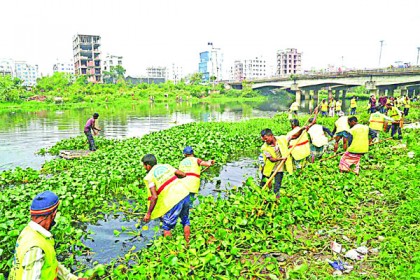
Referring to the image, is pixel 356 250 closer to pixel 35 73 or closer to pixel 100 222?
pixel 100 222

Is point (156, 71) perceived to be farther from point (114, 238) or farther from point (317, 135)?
point (114, 238)

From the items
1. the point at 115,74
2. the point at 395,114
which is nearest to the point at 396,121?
the point at 395,114

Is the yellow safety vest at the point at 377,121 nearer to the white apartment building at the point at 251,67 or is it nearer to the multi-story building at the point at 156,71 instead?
the white apartment building at the point at 251,67

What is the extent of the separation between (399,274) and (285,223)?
6.47ft

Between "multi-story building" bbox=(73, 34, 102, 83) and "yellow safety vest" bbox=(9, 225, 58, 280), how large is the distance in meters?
80.9

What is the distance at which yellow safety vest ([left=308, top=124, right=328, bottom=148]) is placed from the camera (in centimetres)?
961

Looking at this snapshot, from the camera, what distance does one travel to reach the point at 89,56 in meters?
79.7

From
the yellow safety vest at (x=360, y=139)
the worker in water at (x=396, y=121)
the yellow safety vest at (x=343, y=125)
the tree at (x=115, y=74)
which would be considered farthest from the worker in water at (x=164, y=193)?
the tree at (x=115, y=74)

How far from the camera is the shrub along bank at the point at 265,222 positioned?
4.46 meters

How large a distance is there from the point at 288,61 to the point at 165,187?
430 feet

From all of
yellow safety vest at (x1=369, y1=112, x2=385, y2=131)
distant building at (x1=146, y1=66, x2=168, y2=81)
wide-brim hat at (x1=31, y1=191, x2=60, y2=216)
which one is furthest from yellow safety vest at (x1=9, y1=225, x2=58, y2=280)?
distant building at (x1=146, y1=66, x2=168, y2=81)

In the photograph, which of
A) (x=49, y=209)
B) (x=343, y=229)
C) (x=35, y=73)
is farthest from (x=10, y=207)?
(x=35, y=73)

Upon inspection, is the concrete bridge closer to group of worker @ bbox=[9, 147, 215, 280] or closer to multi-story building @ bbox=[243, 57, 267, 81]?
group of worker @ bbox=[9, 147, 215, 280]

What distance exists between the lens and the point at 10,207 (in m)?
6.61
